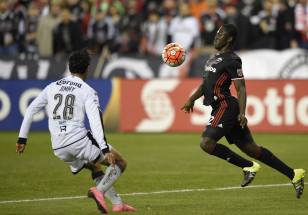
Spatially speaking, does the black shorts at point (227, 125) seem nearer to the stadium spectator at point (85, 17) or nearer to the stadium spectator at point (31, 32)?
the stadium spectator at point (85, 17)

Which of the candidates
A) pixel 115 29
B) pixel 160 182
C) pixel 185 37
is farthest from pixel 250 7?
pixel 160 182

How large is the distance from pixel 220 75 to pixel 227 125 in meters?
0.64

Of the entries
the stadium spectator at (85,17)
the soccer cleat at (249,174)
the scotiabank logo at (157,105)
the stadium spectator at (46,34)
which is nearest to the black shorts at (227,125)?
the soccer cleat at (249,174)

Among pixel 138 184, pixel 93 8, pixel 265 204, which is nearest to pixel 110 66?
pixel 93 8

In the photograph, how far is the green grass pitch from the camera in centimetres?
798

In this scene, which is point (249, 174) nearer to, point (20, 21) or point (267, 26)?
point (267, 26)

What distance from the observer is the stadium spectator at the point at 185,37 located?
2005 cm

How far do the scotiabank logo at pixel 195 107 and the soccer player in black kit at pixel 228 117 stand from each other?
29.6 ft

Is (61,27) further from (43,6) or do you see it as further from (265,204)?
(265,204)

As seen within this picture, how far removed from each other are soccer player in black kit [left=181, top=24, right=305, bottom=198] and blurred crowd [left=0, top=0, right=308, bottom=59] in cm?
1135

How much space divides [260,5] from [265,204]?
13.7 m

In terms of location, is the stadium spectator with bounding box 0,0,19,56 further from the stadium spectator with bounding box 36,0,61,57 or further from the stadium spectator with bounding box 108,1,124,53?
the stadium spectator with bounding box 108,1,124,53

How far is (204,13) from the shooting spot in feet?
66.3

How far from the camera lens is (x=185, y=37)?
66.3ft
